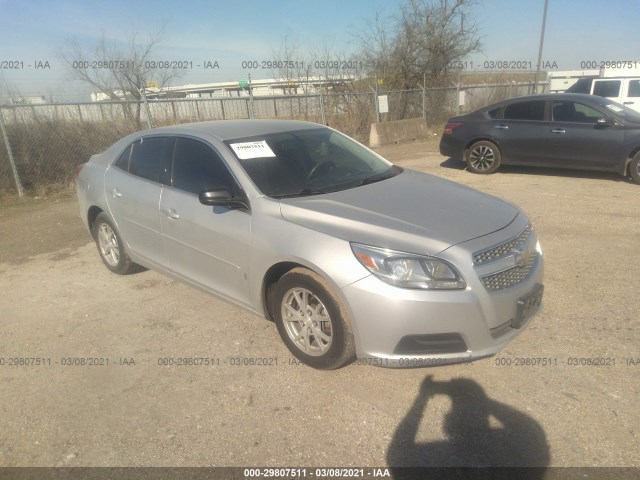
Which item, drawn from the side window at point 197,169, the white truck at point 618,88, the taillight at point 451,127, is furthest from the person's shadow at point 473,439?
the white truck at point 618,88

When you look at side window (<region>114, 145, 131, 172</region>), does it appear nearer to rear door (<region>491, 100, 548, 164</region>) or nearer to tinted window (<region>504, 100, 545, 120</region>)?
rear door (<region>491, 100, 548, 164</region>)

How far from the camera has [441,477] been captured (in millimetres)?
2209

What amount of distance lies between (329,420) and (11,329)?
9.95ft

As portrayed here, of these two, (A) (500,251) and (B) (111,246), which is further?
(B) (111,246)

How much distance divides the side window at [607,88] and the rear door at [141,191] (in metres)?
16.1

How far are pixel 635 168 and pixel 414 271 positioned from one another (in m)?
7.09

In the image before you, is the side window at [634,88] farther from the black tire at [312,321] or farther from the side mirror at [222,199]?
the black tire at [312,321]

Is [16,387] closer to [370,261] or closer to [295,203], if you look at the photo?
[295,203]

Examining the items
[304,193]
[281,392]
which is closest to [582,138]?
[304,193]

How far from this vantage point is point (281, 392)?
9.49 ft

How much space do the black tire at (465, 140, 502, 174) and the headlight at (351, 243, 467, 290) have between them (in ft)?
23.9

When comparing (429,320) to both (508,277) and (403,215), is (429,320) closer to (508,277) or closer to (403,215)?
(508,277)

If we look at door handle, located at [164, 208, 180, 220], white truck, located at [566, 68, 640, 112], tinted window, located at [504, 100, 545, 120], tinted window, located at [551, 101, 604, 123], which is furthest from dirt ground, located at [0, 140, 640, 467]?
white truck, located at [566, 68, 640, 112]

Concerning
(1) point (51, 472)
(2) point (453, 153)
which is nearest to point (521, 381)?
(1) point (51, 472)
